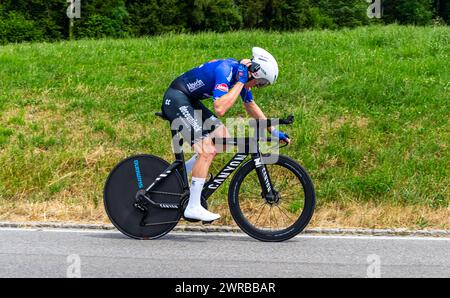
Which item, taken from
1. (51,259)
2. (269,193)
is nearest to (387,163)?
(269,193)

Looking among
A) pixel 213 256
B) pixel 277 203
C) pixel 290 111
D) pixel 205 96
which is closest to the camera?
pixel 213 256

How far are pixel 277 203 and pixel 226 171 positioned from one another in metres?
0.56

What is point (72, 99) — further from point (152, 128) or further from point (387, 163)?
point (387, 163)

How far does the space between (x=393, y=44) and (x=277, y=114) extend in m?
5.52

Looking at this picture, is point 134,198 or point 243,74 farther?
point 134,198

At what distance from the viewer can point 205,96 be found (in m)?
6.62

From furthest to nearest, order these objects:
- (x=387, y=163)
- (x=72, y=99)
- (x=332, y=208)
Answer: (x=72, y=99)
(x=387, y=163)
(x=332, y=208)

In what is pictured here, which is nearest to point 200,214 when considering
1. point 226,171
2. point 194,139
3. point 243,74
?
point 226,171

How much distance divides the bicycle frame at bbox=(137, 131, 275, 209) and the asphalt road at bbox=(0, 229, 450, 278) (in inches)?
17.4

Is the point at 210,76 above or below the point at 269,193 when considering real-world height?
above

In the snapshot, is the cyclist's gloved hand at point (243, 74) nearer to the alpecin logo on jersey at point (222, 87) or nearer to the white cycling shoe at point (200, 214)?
the alpecin logo on jersey at point (222, 87)

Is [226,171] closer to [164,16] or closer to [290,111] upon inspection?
[290,111]

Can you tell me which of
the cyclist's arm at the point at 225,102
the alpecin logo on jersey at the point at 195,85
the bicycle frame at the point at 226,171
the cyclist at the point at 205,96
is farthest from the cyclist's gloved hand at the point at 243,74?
the bicycle frame at the point at 226,171

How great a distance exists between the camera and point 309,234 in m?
6.90
